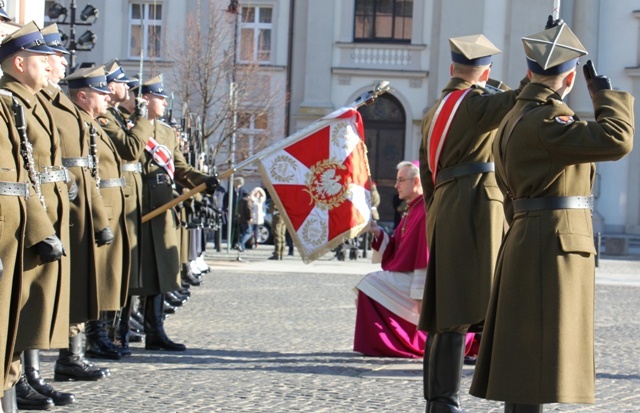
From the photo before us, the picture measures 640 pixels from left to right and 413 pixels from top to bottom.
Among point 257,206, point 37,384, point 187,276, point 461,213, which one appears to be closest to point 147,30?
point 257,206

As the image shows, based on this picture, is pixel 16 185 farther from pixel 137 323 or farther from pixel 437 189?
pixel 137 323

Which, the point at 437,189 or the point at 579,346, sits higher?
the point at 437,189

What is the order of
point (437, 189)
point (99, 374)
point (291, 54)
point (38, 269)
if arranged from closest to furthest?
1. point (38, 269)
2. point (437, 189)
3. point (99, 374)
4. point (291, 54)

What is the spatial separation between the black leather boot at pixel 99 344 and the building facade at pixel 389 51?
Answer: 24.8 meters

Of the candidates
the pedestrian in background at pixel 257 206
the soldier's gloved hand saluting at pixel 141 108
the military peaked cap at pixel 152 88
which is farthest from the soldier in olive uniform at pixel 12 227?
the pedestrian in background at pixel 257 206

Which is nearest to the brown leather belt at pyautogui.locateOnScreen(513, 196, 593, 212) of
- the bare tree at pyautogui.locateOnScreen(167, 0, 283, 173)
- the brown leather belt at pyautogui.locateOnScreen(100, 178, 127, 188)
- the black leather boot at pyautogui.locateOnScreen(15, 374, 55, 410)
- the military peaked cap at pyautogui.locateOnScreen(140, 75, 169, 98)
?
the black leather boot at pyautogui.locateOnScreen(15, 374, 55, 410)

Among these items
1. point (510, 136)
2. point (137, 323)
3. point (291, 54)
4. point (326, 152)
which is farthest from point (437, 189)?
point (291, 54)

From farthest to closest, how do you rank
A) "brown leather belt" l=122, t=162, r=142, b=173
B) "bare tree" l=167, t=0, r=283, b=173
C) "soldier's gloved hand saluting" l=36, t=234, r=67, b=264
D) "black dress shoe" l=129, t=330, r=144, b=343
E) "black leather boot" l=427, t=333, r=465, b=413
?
"bare tree" l=167, t=0, r=283, b=173, "black dress shoe" l=129, t=330, r=144, b=343, "brown leather belt" l=122, t=162, r=142, b=173, "black leather boot" l=427, t=333, r=465, b=413, "soldier's gloved hand saluting" l=36, t=234, r=67, b=264

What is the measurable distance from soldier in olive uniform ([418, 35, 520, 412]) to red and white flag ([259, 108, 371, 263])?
2.91m

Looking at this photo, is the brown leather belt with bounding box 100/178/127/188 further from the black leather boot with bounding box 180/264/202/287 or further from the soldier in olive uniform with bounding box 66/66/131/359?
the black leather boot with bounding box 180/264/202/287

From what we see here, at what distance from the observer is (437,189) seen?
723 cm

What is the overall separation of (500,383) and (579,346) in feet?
1.25

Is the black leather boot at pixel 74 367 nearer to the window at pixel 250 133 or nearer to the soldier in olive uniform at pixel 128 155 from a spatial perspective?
the soldier in olive uniform at pixel 128 155

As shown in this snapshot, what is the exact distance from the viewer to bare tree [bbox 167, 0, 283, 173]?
28.9m
